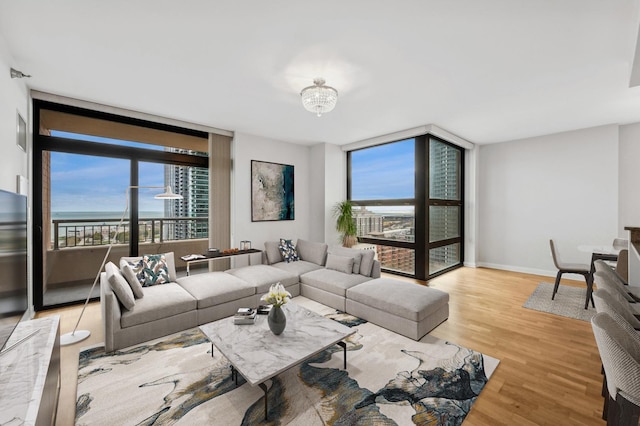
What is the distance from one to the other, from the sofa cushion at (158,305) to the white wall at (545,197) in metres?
6.02

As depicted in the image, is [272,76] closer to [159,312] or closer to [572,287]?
[159,312]

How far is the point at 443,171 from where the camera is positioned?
552 centimetres

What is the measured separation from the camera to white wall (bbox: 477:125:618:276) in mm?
4680

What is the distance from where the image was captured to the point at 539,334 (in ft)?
9.62

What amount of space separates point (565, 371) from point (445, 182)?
3.90 m

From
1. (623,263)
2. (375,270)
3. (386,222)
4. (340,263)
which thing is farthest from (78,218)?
(623,263)

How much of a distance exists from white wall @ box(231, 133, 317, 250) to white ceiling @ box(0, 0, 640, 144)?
1.15m

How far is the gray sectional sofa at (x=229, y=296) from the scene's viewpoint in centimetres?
264

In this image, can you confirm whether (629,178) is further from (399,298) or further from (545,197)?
(399,298)

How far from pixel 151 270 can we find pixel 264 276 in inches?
56.0

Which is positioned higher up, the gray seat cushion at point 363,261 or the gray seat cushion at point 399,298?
the gray seat cushion at point 363,261

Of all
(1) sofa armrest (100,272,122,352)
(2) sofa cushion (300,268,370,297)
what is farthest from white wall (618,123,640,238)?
(1) sofa armrest (100,272,122,352)

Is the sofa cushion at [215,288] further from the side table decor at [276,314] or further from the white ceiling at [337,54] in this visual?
the white ceiling at [337,54]

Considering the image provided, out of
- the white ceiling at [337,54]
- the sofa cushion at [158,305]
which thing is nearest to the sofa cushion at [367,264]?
the white ceiling at [337,54]
